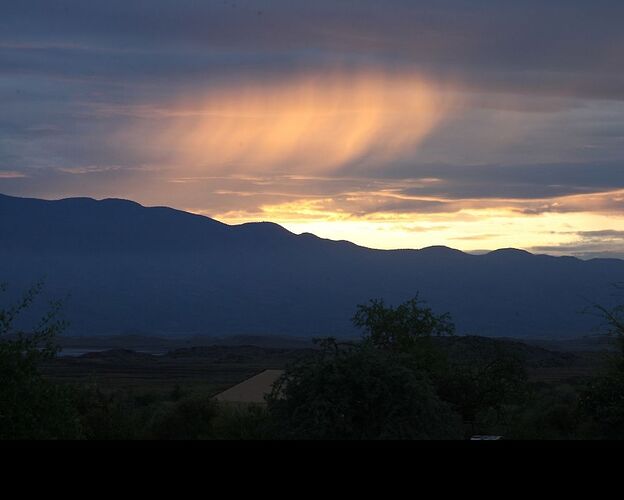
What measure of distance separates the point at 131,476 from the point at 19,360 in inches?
912

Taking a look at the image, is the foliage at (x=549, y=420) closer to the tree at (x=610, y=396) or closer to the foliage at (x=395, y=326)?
the tree at (x=610, y=396)

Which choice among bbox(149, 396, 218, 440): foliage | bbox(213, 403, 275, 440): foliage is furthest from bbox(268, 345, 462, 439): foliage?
bbox(149, 396, 218, 440): foliage

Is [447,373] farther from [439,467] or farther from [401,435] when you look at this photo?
[439,467]

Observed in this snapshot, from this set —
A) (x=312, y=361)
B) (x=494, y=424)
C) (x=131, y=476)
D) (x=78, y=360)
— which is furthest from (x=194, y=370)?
(x=131, y=476)

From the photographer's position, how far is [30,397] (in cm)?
2455

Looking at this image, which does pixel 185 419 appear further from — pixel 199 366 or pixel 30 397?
pixel 199 366

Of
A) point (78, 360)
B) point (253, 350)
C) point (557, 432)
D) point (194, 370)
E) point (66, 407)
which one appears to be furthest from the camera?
point (253, 350)

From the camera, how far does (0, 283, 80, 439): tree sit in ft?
78.9

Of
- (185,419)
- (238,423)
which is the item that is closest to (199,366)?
(185,419)

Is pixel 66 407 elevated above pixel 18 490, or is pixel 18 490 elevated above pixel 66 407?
pixel 18 490

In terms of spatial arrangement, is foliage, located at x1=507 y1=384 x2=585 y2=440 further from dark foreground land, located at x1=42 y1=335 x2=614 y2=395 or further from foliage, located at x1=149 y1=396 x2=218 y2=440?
dark foreground land, located at x1=42 y1=335 x2=614 y2=395

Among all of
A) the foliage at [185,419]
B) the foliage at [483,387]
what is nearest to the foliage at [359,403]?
the foliage at [483,387]

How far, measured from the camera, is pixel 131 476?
11.5 feet

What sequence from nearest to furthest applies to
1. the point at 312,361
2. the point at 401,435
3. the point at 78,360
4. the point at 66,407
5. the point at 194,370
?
the point at 66,407 < the point at 401,435 < the point at 312,361 < the point at 194,370 < the point at 78,360
